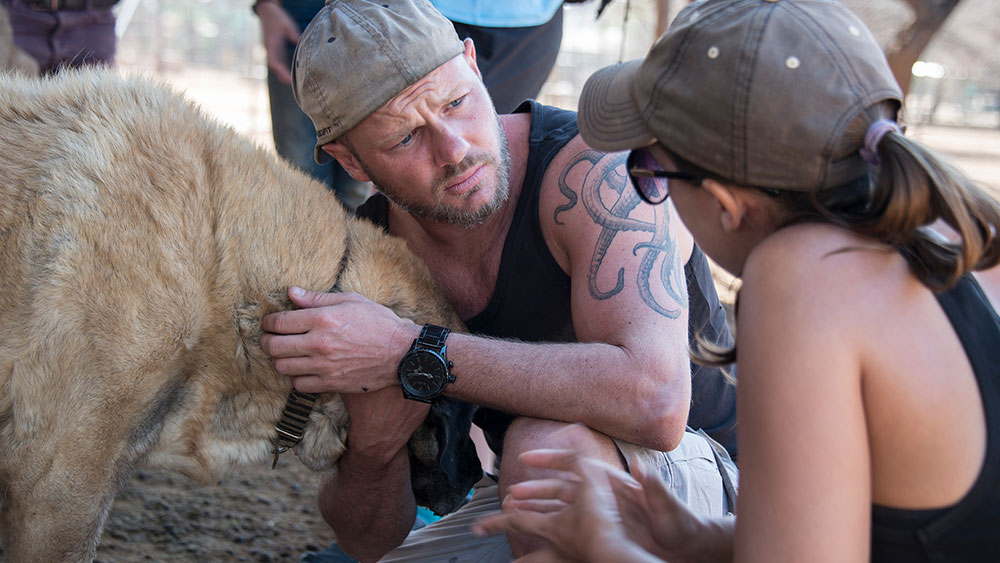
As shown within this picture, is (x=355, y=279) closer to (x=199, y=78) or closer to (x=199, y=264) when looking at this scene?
(x=199, y=264)

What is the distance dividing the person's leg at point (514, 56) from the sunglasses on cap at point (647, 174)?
1.91m

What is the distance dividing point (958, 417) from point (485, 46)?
2.88 m

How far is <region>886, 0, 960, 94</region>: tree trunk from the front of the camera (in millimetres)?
7152

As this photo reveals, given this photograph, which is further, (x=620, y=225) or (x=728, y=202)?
(x=620, y=225)

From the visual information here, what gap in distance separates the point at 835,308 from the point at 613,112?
652mm

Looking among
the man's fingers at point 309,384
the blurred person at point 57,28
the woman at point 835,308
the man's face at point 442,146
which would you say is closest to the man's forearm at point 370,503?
the man's fingers at point 309,384

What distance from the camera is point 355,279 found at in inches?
106

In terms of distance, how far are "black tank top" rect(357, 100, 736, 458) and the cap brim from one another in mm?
816

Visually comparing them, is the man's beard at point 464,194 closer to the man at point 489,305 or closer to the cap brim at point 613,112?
the man at point 489,305

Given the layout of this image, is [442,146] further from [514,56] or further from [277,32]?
[277,32]

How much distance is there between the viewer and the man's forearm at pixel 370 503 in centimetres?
281

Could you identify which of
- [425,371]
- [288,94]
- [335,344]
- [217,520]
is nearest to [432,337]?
[425,371]

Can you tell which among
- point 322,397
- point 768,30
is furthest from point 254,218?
point 768,30

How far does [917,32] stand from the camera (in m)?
7.21
